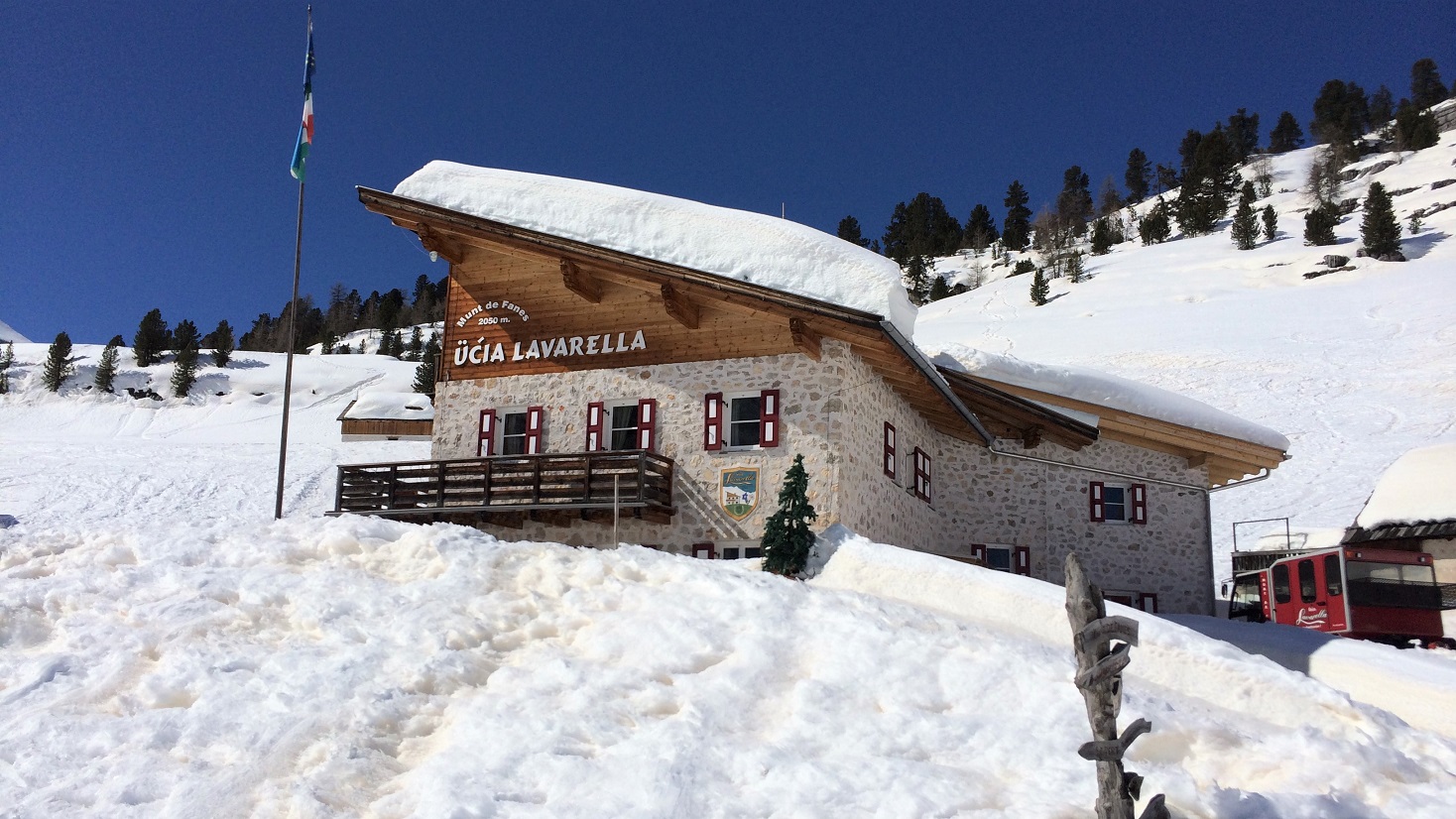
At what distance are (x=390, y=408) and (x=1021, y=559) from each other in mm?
31799

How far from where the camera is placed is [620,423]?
57.5 feet

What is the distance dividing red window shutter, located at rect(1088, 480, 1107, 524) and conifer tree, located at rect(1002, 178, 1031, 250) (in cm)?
9080

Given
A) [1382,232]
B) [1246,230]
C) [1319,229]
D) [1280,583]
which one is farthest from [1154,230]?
[1280,583]

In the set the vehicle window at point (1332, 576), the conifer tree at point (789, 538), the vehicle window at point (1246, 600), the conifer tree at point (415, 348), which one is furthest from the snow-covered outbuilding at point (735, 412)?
the conifer tree at point (415, 348)

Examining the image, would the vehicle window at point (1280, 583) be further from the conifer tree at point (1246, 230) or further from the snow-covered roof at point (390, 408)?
Answer: the conifer tree at point (1246, 230)

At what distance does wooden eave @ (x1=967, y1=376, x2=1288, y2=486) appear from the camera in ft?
65.9

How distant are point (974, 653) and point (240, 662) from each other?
648cm

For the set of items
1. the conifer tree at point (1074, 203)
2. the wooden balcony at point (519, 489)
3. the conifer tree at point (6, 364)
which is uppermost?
the conifer tree at point (1074, 203)

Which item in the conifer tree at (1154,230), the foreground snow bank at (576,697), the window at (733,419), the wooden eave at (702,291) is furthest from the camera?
the conifer tree at (1154,230)

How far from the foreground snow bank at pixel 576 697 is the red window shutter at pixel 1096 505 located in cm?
988

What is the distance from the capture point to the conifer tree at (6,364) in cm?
5331

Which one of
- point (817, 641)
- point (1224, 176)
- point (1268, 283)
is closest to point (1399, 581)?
point (817, 641)

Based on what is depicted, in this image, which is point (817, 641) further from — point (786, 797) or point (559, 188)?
point (559, 188)

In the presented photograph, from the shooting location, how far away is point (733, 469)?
53.2ft
